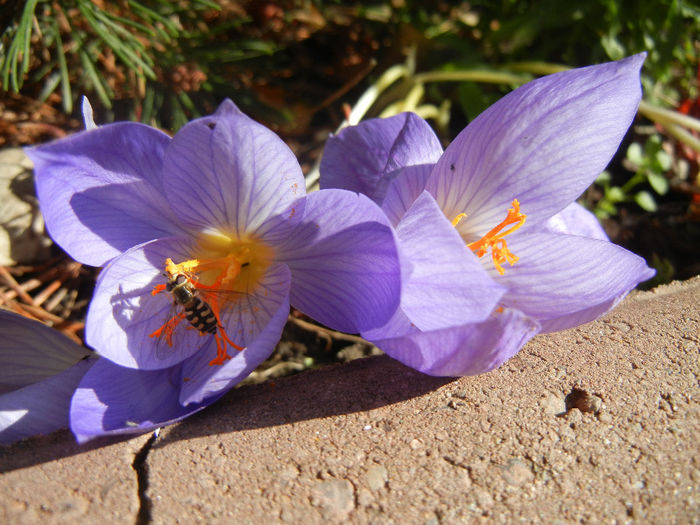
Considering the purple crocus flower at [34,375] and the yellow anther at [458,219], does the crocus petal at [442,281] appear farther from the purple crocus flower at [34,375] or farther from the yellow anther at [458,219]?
the purple crocus flower at [34,375]

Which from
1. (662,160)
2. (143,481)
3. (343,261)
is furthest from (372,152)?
(662,160)

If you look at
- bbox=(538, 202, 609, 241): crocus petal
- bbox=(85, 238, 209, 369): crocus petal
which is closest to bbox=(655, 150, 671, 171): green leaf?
bbox=(538, 202, 609, 241): crocus petal

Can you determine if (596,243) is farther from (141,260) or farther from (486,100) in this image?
(486,100)

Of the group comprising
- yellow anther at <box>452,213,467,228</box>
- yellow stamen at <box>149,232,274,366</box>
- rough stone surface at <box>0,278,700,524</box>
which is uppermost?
yellow anther at <box>452,213,467,228</box>

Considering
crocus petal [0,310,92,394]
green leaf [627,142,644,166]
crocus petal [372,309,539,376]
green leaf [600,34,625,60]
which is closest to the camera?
crocus petal [372,309,539,376]

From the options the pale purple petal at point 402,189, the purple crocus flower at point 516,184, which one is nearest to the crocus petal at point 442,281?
the purple crocus flower at point 516,184

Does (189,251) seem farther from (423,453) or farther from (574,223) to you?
(574,223)

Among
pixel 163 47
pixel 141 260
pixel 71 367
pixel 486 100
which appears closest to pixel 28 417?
pixel 71 367

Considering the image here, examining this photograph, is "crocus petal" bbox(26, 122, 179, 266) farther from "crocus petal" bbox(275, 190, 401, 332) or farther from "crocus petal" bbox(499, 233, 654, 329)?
"crocus petal" bbox(499, 233, 654, 329)
